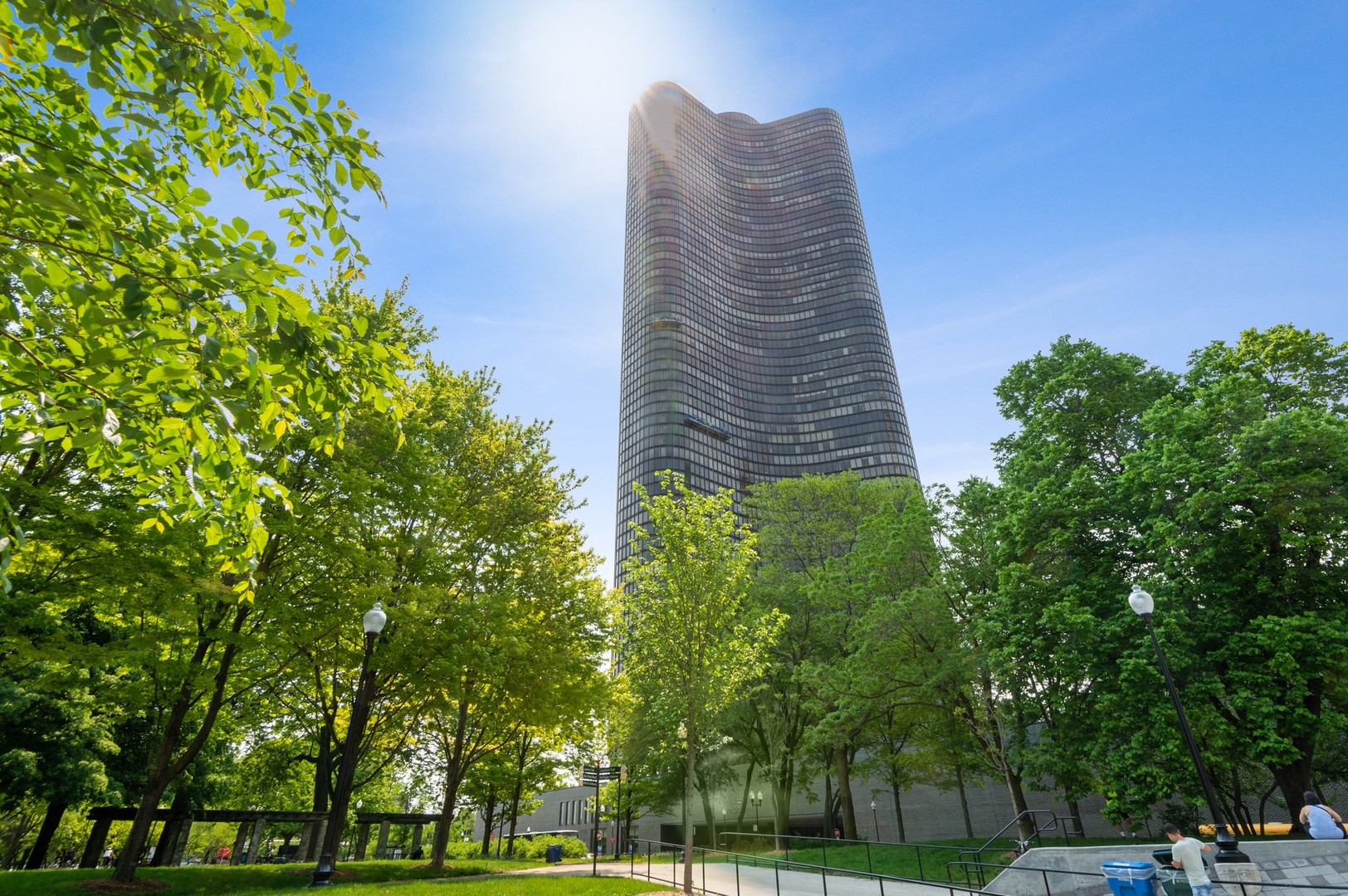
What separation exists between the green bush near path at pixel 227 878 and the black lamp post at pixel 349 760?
697 millimetres

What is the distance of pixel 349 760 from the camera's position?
16688mm

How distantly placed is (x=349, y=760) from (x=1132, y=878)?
Result: 17447 mm

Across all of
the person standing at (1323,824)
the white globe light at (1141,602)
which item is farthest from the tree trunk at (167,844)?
the person standing at (1323,824)

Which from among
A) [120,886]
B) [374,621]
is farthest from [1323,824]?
[120,886]

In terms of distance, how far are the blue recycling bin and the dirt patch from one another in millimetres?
19076

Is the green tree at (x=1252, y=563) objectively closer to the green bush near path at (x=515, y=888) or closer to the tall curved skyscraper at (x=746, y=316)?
the green bush near path at (x=515, y=888)

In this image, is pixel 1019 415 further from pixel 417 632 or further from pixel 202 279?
pixel 202 279

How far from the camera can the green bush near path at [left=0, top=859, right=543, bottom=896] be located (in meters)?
13.5

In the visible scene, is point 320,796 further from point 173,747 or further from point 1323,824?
point 1323,824

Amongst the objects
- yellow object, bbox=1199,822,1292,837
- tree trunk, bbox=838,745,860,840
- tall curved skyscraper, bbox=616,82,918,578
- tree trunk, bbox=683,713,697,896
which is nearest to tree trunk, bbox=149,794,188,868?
tree trunk, bbox=683,713,697,896

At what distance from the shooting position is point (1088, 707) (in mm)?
19547

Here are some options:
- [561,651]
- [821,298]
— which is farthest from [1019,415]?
[821,298]

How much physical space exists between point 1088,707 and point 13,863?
61.7m

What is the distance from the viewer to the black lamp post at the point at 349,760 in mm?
13039
